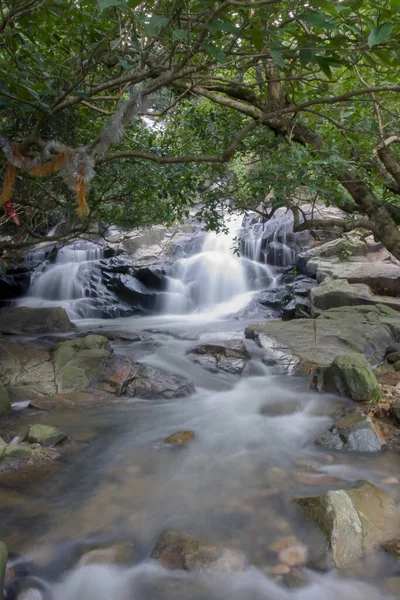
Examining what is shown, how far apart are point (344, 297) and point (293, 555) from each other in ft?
25.6

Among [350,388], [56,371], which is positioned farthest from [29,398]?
[350,388]

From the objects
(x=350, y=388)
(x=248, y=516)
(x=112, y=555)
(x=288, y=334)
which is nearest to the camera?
(x=112, y=555)

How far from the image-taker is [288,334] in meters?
8.26

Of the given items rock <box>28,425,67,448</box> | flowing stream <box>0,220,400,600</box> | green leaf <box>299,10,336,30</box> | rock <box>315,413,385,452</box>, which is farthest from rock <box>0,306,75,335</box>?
green leaf <box>299,10,336,30</box>

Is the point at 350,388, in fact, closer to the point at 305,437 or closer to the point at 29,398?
the point at 305,437

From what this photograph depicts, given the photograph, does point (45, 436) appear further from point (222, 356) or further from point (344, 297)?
point (344, 297)

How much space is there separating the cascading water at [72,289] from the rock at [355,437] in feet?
30.1

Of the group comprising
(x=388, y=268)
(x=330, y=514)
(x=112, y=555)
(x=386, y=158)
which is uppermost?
(x=386, y=158)

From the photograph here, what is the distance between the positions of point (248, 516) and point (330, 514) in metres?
0.64

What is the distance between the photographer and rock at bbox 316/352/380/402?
5766mm

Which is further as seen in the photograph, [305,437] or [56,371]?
[56,371]

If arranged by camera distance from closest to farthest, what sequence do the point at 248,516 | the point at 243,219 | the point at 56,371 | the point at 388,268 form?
the point at 248,516
the point at 56,371
the point at 388,268
the point at 243,219

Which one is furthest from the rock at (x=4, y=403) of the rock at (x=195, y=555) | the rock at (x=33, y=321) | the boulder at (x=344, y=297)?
the boulder at (x=344, y=297)

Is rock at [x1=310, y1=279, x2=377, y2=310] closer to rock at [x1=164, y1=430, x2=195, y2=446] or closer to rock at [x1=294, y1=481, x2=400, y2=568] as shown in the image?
rock at [x1=164, y1=430, x2=195, y2=446]
